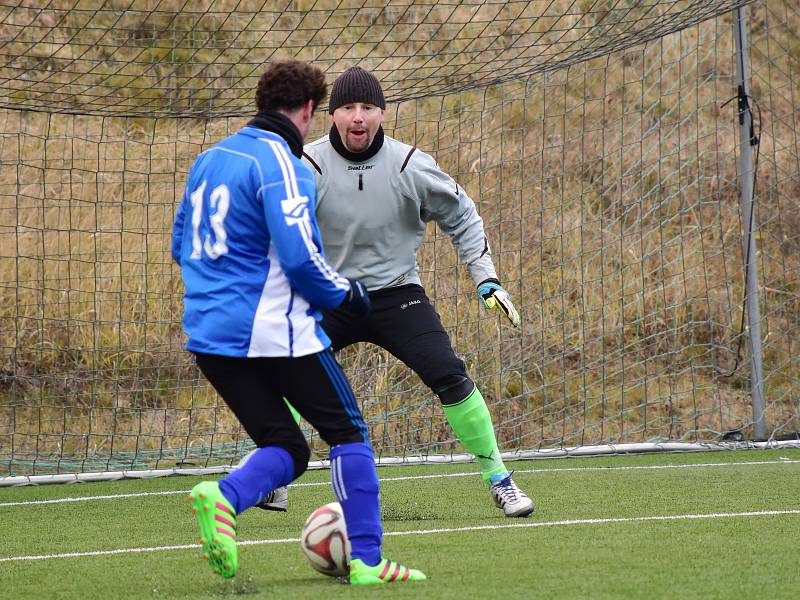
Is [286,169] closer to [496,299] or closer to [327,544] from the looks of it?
[327,544]

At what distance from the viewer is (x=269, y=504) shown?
5578mm

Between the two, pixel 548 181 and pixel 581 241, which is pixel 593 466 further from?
pixel 548 181

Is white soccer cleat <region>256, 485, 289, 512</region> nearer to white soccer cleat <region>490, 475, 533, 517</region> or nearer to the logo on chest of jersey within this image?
white soccer cleat <region>490, 475, 533, 517</region>

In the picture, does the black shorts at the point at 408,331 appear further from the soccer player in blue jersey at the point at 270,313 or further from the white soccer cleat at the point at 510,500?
the soccer player in blue jersey at the point at 270,313

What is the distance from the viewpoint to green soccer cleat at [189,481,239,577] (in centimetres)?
359

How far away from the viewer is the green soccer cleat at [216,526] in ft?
11.8

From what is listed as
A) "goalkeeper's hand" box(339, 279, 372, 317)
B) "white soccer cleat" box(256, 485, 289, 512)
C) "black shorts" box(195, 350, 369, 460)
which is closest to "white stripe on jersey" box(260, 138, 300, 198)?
"goalkeeper's hand" box(339, 279, 372, 317)

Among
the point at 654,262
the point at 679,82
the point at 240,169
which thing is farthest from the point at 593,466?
the point at 679,82

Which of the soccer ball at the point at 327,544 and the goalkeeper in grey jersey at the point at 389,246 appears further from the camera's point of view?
the goalkeeper in grey jersey at the point at 389,246

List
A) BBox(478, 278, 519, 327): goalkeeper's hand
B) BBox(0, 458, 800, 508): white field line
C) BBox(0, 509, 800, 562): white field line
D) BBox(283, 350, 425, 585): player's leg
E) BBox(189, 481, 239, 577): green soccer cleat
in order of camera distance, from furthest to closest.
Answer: BBox(0, 458, 800, 508): white field line → BBox(478, 278, 519, 327): goalkeeper's hand → BBox(0, 509, 800, 562): white field line → BBox(283, 350, 425, 585): player's leg → BBox(189, 481, 239, 577): green soccer cleat

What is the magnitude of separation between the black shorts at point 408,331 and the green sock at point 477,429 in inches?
5.0

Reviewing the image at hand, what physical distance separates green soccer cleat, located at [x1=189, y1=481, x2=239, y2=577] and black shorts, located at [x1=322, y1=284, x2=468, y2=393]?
75.6 inches

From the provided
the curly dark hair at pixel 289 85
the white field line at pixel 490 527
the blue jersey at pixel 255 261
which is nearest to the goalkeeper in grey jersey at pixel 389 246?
the white field line at pixel 490 527

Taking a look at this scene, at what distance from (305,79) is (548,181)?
7.12 meters
